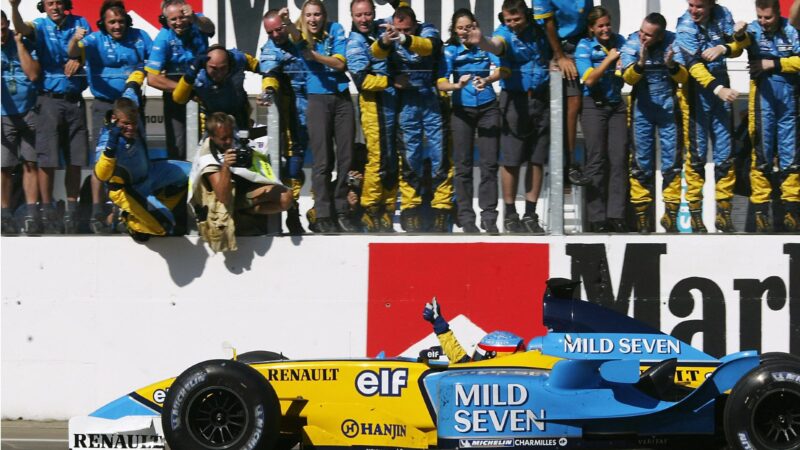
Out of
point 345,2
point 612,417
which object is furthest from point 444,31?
point 612,417

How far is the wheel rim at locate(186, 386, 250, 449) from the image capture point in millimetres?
6828

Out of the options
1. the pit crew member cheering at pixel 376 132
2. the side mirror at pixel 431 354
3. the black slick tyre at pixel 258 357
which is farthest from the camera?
the pit crew member cheering at pixel 376 132

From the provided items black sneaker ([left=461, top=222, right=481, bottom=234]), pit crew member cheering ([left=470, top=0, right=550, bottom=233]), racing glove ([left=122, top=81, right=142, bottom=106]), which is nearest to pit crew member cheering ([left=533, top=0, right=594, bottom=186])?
pit crew member cheering ([left=470, top=0, right=550, bottom=233])

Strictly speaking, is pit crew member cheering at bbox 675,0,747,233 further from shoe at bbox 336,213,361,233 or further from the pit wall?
shoe at bbox 336,213,361,233

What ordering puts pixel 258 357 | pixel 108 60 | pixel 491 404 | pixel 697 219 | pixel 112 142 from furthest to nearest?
pixel 108 60 < pixel 697 219 < pixel 112 142 < pixel 258 357 < pixel 491 404

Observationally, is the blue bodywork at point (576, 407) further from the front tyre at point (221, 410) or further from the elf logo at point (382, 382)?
the front tyre at point (221, 410)

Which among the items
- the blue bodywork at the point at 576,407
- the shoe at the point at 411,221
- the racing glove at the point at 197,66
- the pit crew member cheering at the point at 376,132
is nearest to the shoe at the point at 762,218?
the blue bodywork at the point at 576,407

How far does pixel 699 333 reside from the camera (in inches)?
350

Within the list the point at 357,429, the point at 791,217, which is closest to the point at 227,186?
the point at 357,429

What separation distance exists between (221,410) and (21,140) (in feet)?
11.1

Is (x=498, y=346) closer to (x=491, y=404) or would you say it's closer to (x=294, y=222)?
(x=491, y=404)

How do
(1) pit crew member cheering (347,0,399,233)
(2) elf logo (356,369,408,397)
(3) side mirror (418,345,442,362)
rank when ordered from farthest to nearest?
(1) pit crew member cheering (347,0,399,233), (3) side mirror (418,345,442,362), (2) elf logo (356,369,408,397)

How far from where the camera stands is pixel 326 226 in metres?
9.12

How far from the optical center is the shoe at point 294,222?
9164mm
